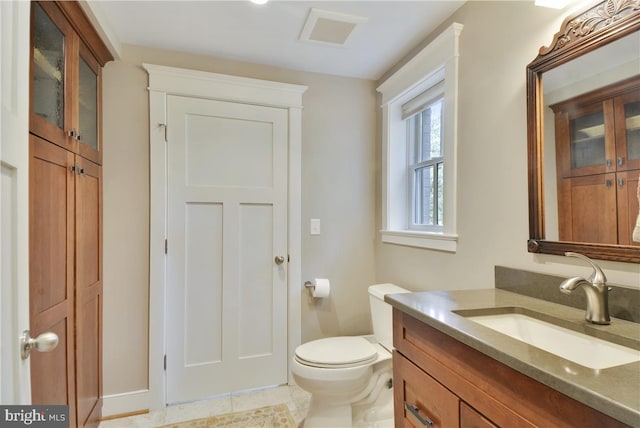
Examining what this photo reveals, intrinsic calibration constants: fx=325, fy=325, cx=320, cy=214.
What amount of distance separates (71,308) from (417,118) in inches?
86.1

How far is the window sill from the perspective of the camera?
5.47 feet

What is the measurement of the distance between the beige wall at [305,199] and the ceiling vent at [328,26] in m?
0.44

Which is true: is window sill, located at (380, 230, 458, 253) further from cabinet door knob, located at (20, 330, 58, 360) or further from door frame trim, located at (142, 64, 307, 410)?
cabinet door knob, located at (20, 330, 58, 360)

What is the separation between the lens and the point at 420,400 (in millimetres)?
1040

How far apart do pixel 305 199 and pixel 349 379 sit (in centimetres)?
119

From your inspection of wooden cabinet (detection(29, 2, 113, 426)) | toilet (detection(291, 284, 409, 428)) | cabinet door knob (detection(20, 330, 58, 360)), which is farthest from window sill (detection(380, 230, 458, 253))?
wooden cabinet (detection(29, 2, 113, 426))

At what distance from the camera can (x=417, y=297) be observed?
1.20 meters

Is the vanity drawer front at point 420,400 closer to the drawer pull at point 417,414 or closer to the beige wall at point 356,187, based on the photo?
the drawer pull at point 417,414

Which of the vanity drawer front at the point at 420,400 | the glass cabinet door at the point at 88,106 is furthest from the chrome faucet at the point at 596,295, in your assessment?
the glass cabinet door at the point at 88,106

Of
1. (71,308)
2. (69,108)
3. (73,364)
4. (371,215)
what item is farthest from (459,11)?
(73,364)

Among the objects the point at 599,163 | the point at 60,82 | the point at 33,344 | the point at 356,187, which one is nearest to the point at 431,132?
the point at 356,187

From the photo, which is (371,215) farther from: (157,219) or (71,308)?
(71,308)

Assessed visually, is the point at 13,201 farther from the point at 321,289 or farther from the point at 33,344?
the point at 321,289

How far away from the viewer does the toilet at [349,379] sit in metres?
1.60
